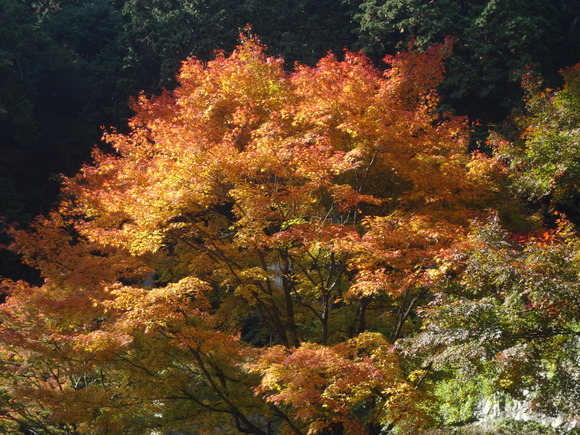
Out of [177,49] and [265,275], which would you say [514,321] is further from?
[177,49]

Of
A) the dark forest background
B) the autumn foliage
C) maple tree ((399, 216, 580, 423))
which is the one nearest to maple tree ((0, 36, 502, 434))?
the autumn foliage

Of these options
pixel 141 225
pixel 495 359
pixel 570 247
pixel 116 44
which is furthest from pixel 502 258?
pixel 116 44

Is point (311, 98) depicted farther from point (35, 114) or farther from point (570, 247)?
point (35, 114)

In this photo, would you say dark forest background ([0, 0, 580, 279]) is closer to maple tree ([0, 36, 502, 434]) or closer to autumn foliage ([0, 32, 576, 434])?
autumn foliage ([0, 32, 576, 434])

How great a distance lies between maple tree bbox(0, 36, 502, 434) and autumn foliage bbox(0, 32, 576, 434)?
1.4 inches

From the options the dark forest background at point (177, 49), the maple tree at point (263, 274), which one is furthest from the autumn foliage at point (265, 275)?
the dark forest background at point (177, 49)

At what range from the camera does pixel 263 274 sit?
30.3ft

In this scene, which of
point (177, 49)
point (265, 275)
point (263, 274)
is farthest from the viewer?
point (177, 49)

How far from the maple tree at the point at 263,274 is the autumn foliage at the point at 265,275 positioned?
36 mm

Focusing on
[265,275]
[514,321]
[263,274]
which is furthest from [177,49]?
[514,321]

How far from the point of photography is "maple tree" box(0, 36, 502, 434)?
7883 mm

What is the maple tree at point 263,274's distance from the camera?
788cm

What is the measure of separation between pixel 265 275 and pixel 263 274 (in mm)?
193

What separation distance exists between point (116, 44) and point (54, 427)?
57.0 feet
